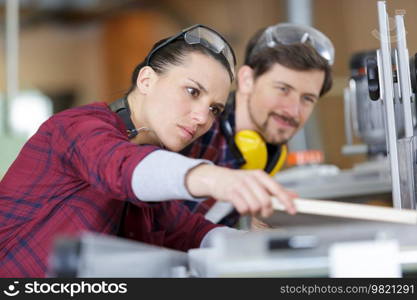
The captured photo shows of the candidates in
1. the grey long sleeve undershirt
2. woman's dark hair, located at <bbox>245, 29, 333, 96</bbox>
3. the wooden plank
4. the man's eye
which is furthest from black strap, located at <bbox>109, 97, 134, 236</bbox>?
woman's dark hair, located at <bbox>245, 29, 333, 96</bbox>

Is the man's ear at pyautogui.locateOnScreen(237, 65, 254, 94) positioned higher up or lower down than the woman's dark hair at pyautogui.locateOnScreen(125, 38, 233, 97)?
higher up

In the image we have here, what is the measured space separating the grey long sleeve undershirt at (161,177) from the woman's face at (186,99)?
0.91ft

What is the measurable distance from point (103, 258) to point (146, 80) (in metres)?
0.55

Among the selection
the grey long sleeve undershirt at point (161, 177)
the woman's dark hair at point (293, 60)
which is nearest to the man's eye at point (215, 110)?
the grey long sleeve undershirt at point (161, 177)

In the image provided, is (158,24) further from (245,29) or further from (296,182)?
(296,182)

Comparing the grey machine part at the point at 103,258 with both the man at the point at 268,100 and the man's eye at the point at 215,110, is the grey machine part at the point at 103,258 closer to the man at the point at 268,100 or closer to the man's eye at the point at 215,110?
the man's eye at the point at 215,110

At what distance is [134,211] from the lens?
1.20 metres

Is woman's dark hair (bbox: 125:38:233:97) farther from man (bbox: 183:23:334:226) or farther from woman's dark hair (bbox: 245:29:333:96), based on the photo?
woman's dark hair (bbox: 245:29:333:96)

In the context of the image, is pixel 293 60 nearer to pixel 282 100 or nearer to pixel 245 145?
pixel 282 100

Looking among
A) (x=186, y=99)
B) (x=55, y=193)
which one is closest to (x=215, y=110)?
(x=186, y=99)

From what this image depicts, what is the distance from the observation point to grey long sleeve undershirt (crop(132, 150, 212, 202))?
2.73ft

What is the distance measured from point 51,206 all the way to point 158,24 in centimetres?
615

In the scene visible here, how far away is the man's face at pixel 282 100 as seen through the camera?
1.92 meters

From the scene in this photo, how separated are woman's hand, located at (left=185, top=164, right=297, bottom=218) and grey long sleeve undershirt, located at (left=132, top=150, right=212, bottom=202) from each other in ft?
0.04
